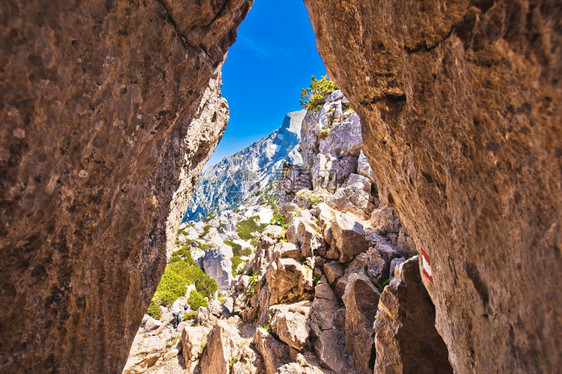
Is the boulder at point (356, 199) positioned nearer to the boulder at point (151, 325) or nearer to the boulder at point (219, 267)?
the boulder at point (151, 325)

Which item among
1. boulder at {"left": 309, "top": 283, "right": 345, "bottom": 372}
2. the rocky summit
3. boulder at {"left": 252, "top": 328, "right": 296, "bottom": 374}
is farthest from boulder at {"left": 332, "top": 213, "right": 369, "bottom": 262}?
the rocky summit

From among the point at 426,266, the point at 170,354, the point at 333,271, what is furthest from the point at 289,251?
the point at 426,266

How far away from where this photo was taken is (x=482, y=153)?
2.63m

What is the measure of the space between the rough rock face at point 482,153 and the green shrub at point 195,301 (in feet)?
96.4

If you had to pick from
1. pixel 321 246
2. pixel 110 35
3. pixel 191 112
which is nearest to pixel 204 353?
pixel 321 246

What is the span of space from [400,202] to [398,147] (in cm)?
158

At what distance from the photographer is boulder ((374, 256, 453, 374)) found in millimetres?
6742

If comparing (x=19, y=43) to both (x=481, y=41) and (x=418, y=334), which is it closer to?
(x=481, y=41)

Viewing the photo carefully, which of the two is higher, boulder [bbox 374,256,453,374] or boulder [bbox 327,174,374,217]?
boulder [bbox 327,174,374,217]

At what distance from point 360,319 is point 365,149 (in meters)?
7.43

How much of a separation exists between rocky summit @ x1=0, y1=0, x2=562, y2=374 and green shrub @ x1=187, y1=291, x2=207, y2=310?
2513cm

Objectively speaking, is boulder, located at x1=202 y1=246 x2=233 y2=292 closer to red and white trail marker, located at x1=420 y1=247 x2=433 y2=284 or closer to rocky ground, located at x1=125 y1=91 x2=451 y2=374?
rocky ground, located at x1=125 y1=91 x2=451 y2=374

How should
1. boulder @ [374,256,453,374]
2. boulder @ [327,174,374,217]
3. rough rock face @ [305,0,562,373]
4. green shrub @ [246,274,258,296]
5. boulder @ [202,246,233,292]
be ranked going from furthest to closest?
1. boulder @ [202,246,233,292]
2. boulder @ [327,174,374,217]
3. green shrub @ [246,274,258,296]
4. boulder @ [374,256,453,374]
5. rough rock face @ [305,0,562,373]

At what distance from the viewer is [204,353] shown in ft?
48.2
